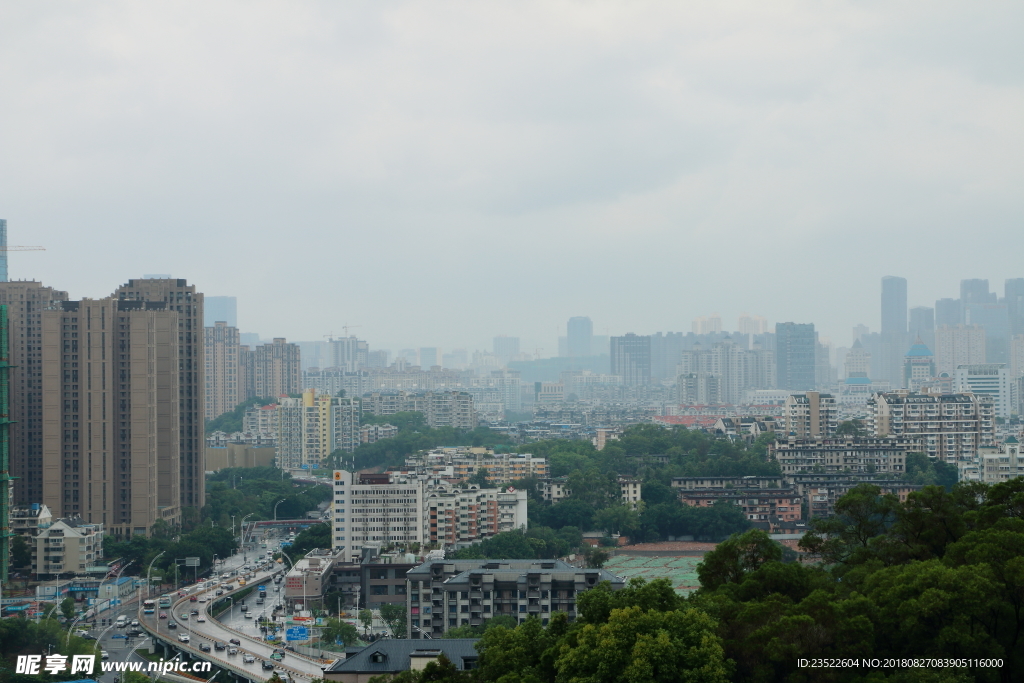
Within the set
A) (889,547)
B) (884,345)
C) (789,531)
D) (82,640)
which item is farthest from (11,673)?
(884,345)

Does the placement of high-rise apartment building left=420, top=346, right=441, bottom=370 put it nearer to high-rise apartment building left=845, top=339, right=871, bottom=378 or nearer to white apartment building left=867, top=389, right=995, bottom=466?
high-rise apartment building left=845, top=339, right=871, bottom=378

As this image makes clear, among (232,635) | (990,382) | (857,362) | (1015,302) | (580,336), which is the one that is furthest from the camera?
(580,336)

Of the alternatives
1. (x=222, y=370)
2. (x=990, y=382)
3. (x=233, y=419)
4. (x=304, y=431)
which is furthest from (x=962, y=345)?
(x=304, y=431)

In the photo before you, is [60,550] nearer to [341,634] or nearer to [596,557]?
[341,634]

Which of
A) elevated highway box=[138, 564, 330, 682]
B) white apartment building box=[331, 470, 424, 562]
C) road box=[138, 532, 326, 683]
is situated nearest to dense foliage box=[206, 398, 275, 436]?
white apartment building box=[331, 470, 424, 562]

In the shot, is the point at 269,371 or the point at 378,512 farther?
the point at 269,371

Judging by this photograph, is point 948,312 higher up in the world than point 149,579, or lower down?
higher up
